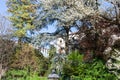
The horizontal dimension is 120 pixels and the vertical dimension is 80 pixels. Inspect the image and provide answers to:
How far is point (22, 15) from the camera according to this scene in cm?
2609

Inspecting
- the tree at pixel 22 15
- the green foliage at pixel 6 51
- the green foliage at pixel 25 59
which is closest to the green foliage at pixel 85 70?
the green foliage at pixel 25 59

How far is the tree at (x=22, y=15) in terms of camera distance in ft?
83.3

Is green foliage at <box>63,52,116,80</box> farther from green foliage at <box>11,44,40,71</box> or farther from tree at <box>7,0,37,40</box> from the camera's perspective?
tree at <box>7,0,37,40</box>

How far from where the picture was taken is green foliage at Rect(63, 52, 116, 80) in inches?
502

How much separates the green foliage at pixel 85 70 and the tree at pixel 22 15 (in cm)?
1228

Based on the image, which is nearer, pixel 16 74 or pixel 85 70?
pixel 85 70

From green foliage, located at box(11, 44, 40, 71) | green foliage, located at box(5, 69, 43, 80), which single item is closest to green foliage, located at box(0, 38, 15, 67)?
green foliage, located at box(11, 44, 40, 71)

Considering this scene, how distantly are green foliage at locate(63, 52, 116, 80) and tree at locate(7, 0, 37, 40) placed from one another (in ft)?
40.3

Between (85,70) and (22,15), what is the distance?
46.3 ft

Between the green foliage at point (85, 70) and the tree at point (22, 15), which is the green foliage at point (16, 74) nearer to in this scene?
the tree at point (22, 15)

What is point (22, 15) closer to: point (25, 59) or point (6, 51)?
point (6, 51)

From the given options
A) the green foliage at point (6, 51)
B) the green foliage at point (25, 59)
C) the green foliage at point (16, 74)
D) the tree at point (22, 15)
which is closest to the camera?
the green foliage at point (16, 74)

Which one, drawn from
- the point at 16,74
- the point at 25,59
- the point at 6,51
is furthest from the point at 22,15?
the point at 16,74

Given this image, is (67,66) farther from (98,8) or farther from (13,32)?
(13,32)
